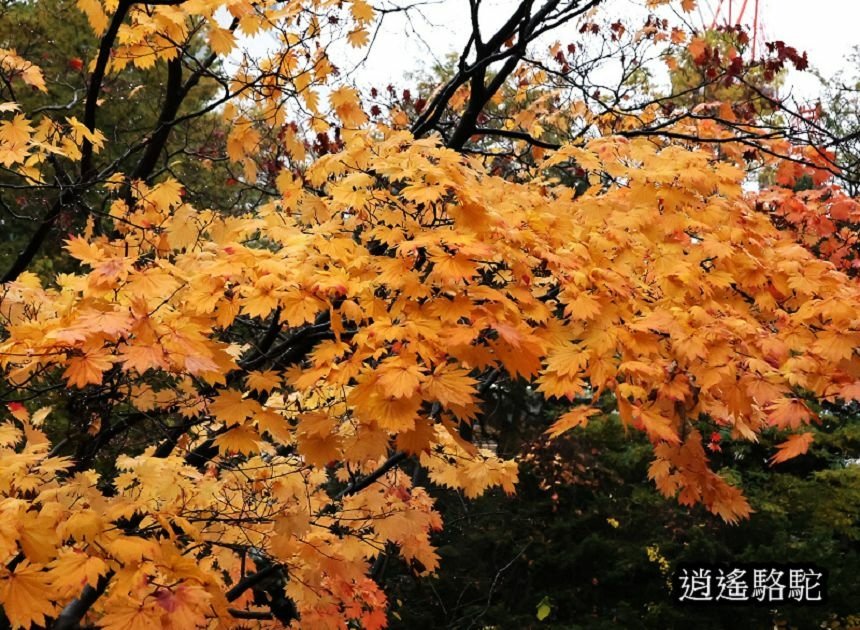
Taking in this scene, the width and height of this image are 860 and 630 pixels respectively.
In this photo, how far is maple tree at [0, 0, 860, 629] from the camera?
2516 mm

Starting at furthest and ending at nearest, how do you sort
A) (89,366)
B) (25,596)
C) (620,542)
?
(620,542)
(89,366)
(25,596)

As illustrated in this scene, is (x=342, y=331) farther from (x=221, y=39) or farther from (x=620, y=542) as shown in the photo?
(x=620, y=542)

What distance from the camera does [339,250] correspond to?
114 inches

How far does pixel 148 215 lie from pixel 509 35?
8.38 feet

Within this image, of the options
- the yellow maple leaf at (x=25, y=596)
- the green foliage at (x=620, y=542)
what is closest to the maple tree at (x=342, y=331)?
the yellow maple leaf at (x=25, y=596)

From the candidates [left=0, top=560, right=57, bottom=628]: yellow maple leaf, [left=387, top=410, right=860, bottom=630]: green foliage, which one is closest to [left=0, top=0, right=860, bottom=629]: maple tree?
[left=0, top=560, right=57, bottom=628]: yellow maple leaf

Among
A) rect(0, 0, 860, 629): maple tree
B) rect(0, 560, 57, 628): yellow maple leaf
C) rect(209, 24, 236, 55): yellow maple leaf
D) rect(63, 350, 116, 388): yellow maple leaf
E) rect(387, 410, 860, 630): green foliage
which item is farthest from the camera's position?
rect(387, 410, 860, 630): green foliage

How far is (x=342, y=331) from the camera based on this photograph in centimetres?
281

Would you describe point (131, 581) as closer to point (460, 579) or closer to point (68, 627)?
point (68, 627)

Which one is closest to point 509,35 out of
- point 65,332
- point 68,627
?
point 65,332

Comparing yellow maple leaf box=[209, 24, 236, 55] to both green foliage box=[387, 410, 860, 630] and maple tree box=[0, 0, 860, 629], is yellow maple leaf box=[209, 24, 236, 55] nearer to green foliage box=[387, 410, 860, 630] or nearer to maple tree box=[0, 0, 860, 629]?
maple tree box=[0, 0, 860, 629]

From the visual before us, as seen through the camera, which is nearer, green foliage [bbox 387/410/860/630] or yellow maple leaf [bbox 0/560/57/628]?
yellow maple leaf [bbox 0/560/57/628]

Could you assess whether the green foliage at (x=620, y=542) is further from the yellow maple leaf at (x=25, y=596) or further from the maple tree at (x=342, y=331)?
the yellow maple leaf at (x=25, y=596)

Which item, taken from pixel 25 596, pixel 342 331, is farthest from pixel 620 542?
pixel 25 596
